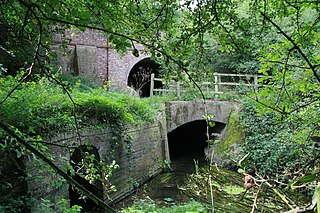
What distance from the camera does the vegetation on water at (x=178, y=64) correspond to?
1282 mm

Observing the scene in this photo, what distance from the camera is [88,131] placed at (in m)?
5.90

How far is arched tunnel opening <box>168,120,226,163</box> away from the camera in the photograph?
12.8m

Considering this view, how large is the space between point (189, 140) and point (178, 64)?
14152mm

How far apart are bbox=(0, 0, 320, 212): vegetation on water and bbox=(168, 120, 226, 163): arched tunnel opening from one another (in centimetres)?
338

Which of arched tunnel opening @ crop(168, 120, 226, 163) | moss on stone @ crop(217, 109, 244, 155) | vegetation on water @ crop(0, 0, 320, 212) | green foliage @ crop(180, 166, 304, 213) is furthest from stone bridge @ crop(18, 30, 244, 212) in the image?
green foliage @ crop(180, 166, 304, 213)

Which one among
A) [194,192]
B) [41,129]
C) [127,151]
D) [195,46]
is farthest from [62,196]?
[195,46]

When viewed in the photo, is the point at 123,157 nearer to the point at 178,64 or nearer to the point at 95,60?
the point at 178,64

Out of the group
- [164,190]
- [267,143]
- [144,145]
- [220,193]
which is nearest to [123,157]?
[144,145]

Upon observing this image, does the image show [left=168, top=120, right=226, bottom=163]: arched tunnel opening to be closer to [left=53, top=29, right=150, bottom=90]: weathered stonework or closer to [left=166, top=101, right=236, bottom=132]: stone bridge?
[left=166, top=101, right=236, bottom=132]: stone bridge

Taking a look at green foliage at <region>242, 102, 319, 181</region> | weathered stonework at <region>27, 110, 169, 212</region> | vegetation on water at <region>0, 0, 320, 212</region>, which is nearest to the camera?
vegetation on water at <region>0, 0, 320, 212</region>

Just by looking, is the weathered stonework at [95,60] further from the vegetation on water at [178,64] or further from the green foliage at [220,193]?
the green foliage at [220,193]

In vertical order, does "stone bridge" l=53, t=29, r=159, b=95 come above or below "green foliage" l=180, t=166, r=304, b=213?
above

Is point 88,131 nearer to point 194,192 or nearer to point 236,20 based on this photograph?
point 194,192

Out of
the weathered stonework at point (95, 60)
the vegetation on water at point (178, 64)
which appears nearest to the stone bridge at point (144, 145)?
the vegetation on water at point (178, 64)
